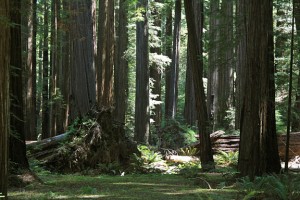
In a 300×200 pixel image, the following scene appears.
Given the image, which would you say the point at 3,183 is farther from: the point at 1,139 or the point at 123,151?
the point at 123,151

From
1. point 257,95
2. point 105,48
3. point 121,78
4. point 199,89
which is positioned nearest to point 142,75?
point 105,48

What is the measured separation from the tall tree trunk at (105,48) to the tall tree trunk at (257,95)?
763 centimetres

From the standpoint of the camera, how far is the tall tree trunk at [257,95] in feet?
23.9

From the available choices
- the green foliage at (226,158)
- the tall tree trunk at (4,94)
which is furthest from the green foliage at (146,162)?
the tall tree trunk at (4,94)

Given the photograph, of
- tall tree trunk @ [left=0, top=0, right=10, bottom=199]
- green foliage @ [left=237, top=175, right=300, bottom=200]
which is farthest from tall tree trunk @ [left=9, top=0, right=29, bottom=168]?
green foliage @ [left=237, top=175, right=300, bottom=200]

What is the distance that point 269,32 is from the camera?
7457 millimetres

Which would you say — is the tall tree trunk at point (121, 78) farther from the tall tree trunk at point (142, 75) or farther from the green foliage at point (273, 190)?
the green foliage at point (273, 190)

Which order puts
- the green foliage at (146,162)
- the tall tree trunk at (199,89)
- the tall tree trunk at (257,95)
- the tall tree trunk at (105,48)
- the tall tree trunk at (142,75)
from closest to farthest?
the tall tree trunk at (257,95) → the tall tree trunk at (199,89) → the green foliage at (146,162) → the tall tree trunk at (105,48) → the tall tree trunk at (142,75)

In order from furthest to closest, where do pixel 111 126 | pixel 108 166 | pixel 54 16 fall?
pixel 54 16 → pixel 111 126 → pixel 108 166

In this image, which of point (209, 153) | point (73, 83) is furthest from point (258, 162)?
point (73, 83)

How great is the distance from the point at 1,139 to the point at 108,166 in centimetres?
599

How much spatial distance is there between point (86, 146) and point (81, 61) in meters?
3.12

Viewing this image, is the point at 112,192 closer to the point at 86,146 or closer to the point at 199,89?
the point at 86,146

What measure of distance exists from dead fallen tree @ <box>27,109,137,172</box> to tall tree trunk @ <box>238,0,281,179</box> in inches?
176
